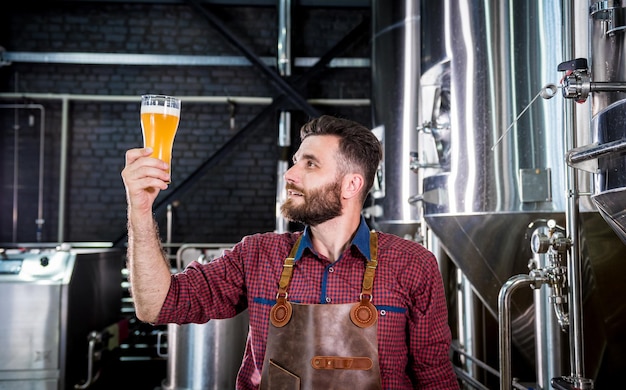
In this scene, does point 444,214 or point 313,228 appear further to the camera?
point 444,214

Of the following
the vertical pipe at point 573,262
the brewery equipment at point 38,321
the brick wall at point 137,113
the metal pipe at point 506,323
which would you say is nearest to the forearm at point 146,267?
the metal pipe at point 506,323

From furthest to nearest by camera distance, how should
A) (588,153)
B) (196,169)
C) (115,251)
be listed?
(196,169) < (115,251) < (588,153)

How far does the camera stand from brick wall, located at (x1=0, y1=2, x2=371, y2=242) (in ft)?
17.2

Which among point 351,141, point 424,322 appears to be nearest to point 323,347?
point 424,322

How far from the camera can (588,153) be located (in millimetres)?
1049

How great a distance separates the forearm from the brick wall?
383 cm

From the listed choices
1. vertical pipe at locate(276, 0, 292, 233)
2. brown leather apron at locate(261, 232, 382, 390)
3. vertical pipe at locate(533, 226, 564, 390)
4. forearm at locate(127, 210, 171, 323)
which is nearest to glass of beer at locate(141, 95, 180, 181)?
forearm at locate(127, 210, 171, 323)

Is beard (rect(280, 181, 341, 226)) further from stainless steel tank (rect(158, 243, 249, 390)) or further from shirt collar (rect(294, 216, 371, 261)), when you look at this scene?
stainless steel tank (rect(158, 243, 249, 390))

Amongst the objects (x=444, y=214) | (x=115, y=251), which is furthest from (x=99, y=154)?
(x=444, y=214)

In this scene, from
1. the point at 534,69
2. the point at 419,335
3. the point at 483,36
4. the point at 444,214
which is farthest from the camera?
the point at 444,214

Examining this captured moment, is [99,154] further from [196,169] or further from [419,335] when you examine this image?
[419,335]

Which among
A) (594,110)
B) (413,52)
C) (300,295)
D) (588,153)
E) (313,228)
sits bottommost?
(300,295)

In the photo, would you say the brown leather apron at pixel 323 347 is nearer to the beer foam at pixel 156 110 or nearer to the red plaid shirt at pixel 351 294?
the red plaid shirt at pixel 351 294

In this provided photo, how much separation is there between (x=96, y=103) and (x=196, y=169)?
44.5 inches
